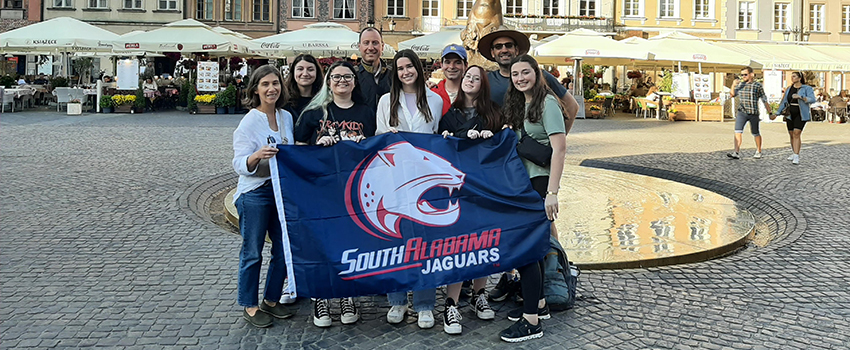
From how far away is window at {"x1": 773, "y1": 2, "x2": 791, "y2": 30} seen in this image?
4603 centimetres

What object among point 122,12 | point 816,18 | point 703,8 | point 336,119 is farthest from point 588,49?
point 816,18

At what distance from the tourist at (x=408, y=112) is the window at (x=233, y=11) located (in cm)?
4024

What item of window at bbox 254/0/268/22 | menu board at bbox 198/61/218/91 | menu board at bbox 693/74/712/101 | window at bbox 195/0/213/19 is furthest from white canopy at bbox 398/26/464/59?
window at bbox 195/0/213/19

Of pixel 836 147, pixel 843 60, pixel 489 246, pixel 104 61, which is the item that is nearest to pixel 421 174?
pixel 489 246

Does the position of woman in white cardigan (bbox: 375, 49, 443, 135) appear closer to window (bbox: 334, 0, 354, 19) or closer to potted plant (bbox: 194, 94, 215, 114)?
potted plant (bbox: 194, 94, 215, 114)

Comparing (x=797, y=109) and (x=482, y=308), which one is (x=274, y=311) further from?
(x=797, y=109)

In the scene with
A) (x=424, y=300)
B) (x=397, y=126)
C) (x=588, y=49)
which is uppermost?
(x=588, y=49)

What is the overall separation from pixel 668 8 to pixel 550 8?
23.0 ft

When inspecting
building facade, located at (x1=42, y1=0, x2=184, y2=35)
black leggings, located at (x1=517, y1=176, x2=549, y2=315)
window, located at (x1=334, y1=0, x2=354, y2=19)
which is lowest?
black leggings, located at (x1=517, y1=176, x2=549, y2=315)

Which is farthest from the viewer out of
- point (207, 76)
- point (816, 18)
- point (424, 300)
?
point (816, 18)

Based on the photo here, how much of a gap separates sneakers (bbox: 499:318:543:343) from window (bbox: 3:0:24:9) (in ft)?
144

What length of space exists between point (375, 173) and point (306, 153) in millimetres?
411

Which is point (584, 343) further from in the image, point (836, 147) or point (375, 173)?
point (836, 147)

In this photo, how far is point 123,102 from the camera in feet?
81.9
